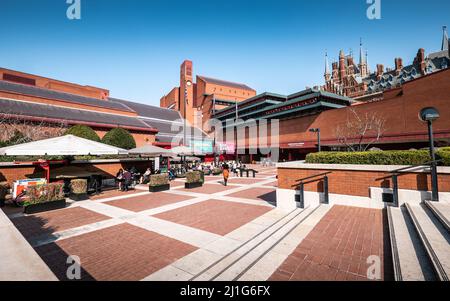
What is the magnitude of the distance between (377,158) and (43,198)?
13.3m

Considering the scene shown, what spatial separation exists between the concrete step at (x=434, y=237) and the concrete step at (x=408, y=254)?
12 centimetres

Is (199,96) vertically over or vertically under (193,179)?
over

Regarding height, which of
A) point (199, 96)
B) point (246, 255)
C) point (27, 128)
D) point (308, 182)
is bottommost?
point (246, 255)

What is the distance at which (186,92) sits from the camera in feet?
192

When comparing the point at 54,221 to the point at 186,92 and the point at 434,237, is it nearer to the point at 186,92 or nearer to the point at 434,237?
the point at 434,237

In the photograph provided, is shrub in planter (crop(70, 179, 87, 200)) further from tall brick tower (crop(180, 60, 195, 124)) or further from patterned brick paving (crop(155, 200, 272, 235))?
tall brick tower (crop(180, 60, 195, 124))

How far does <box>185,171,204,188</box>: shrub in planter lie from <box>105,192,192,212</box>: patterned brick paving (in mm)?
2253

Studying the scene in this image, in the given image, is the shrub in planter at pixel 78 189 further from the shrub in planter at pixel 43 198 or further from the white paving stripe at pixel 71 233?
the white paving stripe at pixel 71 233

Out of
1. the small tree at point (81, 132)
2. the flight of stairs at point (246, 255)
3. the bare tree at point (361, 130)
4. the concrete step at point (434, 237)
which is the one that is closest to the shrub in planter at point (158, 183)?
the flight of stairs at point (246, 255)

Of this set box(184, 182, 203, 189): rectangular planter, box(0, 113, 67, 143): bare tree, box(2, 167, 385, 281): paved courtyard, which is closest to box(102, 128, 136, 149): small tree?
box(0, 113, 67, 143): bare tree

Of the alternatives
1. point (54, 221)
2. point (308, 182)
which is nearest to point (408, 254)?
point (308, 182)

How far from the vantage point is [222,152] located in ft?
162
